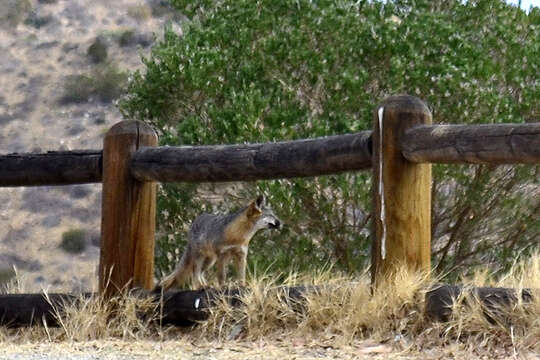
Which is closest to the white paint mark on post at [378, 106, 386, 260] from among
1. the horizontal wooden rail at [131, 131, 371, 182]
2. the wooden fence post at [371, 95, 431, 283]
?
the wooden fence post at [371, 95, 431, 283]

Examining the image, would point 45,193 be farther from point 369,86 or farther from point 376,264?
point 376,264

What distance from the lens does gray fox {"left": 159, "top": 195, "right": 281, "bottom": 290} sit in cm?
711

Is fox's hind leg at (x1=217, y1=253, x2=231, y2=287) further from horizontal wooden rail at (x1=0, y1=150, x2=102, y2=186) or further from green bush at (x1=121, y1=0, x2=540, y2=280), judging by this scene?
green bush at (x1=121, y1=0, x2=540, y2=280)

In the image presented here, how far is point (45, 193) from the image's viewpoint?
36.4 meters

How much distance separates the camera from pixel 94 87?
136 ft

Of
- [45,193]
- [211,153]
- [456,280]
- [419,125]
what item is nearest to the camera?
[419,125]

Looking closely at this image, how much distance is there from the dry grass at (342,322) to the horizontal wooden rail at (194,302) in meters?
0.04

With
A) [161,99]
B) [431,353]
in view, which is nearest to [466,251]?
[161,99]

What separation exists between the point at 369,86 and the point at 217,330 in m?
7.90

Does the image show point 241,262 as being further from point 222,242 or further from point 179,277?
point 179,277

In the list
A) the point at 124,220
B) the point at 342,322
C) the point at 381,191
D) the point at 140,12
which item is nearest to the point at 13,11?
the point at 140,12

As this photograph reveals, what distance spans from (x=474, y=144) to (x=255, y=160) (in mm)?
1390

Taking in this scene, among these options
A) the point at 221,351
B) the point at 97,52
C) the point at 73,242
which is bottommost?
the point at 221,351

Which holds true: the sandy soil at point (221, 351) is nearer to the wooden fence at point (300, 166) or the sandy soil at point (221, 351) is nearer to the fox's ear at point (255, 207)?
the wooden fence at point (300, 166)
